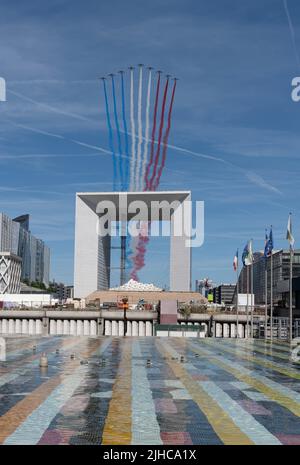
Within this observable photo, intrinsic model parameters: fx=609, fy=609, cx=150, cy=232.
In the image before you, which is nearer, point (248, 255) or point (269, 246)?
point (269, 246)

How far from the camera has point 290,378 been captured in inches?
1156

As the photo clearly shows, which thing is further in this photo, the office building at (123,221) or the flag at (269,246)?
the office building at (123,221)

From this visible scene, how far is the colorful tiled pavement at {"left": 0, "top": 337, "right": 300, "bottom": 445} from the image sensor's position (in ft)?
52.5

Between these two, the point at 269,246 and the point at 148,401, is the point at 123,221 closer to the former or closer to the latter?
the point at 269,246

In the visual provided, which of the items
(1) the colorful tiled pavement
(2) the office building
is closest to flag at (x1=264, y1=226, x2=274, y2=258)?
(1) the colorful tiled pavement

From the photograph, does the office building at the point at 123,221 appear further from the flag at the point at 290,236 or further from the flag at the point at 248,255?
the flag at the point at 290,236

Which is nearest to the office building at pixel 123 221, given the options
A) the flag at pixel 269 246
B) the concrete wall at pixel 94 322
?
the concrete wall at pixel 94 322

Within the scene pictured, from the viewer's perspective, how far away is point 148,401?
21656mm

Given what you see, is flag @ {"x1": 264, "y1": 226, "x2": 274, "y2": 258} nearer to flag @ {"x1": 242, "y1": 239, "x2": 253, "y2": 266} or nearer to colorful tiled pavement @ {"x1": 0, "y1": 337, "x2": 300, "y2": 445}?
flag @ {"x1": 242, "y1": 239, "x2": 253, "y2": 266}

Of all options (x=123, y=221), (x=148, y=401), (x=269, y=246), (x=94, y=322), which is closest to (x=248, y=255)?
(x=269, y=246)

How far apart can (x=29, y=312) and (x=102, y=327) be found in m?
11.8

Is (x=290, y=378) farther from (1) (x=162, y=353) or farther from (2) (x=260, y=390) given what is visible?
(1) (x=162, y=353)

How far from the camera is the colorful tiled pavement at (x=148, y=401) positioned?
16.0 m

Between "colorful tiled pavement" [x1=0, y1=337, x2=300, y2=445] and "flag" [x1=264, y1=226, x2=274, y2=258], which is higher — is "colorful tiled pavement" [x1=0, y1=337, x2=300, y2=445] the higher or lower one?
the lower one
